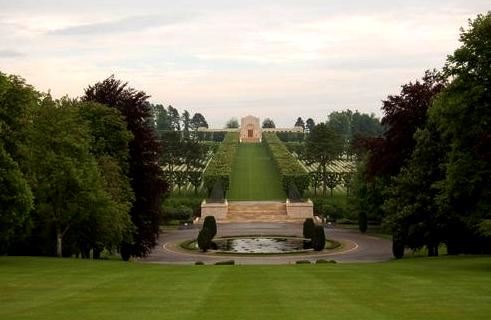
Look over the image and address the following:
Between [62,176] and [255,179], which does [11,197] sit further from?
[255,179]

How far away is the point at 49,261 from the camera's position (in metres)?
27.6

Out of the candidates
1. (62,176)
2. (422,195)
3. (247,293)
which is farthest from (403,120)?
(247,293)

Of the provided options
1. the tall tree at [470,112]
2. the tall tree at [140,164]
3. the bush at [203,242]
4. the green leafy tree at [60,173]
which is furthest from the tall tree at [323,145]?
the tall tree at [470,112]

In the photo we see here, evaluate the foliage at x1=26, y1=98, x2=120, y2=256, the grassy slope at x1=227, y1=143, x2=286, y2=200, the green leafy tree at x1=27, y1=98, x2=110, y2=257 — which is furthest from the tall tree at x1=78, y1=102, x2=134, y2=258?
the grassy slope at x1=227, y1=143, x2=286, y2=200

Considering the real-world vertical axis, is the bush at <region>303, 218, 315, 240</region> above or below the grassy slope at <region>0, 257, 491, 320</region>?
below

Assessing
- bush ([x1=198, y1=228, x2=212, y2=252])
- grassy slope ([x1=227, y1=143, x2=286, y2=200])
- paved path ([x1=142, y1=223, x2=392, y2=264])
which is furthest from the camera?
grassy slope ([x1=227, y1=143, x2=286, y2=200])

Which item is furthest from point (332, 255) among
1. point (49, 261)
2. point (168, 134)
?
point (168, 134)

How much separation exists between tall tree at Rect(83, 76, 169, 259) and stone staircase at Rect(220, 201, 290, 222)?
3473cm

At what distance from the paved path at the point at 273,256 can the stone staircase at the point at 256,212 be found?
3516mm

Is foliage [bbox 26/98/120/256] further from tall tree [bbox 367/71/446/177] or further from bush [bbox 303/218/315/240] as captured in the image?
bush [bbox 303/218/315/240]

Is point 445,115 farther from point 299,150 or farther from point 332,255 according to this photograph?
point 299,150

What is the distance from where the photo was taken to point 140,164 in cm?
4159

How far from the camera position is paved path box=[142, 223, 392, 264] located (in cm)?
4453

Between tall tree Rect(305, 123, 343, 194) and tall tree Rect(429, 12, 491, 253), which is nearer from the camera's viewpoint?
tall tree Rect(429, 12, 491, 253)
